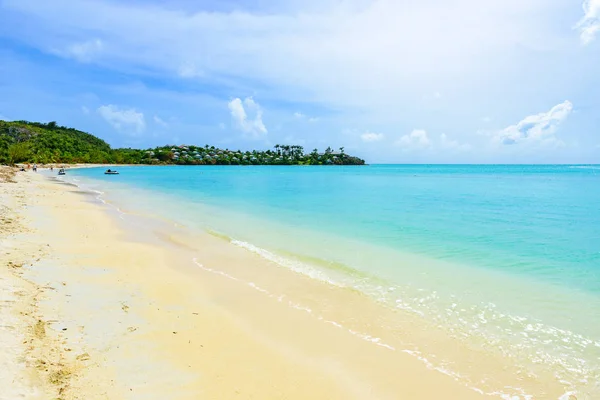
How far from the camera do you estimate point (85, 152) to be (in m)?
123

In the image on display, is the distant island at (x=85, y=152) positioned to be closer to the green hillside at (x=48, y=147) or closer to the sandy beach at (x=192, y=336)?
the green hillside at (x=48, y=147)

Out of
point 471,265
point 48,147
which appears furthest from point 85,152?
point 471,265

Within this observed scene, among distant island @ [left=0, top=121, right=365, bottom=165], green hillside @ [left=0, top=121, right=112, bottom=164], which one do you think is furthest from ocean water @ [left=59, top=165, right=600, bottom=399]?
green hillside @ [left=0, top=121, right=112, bottom=164]

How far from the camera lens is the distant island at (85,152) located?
9131 centimetres

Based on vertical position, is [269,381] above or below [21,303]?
below

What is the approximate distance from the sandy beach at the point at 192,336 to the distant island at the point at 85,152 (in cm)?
7567

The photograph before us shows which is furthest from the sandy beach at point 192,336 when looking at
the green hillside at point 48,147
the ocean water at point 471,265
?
the green hillside at point 48,147

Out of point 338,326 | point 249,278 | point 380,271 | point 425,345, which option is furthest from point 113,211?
point 425,345

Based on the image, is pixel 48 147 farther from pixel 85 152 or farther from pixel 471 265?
pixel 471 265

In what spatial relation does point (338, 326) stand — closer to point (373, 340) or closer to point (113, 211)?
point (373, 340)

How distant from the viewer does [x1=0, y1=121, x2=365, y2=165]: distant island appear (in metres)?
91.3

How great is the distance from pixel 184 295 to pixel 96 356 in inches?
117

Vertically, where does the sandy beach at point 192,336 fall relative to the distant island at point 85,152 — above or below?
below

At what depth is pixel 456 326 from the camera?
22.0 feet
